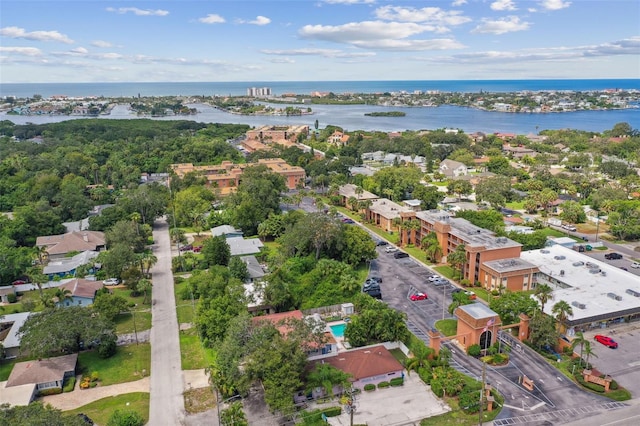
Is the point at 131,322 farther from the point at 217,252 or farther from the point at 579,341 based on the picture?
the point at 579,341

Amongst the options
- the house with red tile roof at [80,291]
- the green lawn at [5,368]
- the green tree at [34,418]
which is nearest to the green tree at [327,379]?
the green tree at [34,418]

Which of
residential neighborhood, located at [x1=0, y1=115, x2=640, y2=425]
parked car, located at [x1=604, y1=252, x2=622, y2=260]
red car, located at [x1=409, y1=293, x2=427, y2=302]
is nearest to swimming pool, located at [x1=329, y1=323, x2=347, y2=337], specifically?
residential neighborhood, located at [x1=0, y1=115, x2=640, y2=425]

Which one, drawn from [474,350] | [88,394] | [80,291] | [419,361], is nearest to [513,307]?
[474,350]

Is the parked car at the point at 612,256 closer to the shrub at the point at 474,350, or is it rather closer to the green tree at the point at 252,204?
the shrub at the point at 474,350

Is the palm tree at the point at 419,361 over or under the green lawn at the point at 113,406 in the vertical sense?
over

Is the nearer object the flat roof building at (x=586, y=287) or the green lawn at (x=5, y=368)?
the green lawn at (x=5, y=368)

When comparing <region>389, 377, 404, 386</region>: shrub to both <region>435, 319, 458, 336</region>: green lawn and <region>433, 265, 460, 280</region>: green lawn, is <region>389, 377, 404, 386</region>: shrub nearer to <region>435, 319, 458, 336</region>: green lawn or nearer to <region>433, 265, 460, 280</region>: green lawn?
<region>435, 319, 458, 336</region>: green lawn
